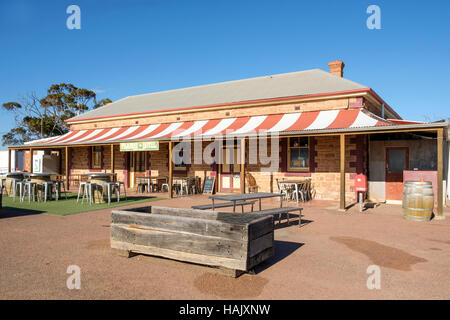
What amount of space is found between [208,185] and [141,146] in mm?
3072

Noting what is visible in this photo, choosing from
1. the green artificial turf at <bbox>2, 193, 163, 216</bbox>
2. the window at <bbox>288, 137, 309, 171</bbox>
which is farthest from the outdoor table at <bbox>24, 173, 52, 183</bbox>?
the window at <bbox>288, 137, 309, 171</bbox>

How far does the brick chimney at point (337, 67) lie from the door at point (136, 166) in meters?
9.37

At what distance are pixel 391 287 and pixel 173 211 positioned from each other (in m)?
2.99

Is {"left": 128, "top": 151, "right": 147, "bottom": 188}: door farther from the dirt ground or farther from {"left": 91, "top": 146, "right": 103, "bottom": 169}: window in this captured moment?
the dirt ground

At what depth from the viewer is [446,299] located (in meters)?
3.02

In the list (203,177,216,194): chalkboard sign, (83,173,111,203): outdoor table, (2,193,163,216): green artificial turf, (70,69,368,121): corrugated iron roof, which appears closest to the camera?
(2,193,163,216): green artificial turf

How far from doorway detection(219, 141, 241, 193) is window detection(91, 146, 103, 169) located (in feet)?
25.1

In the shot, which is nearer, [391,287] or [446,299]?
[446,299]

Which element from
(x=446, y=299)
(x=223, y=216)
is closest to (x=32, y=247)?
(x=223, y=216)

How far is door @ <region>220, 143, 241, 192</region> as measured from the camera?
12656mm

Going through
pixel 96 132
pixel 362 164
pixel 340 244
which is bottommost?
pixel 340 244

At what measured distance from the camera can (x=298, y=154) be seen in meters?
11.5
